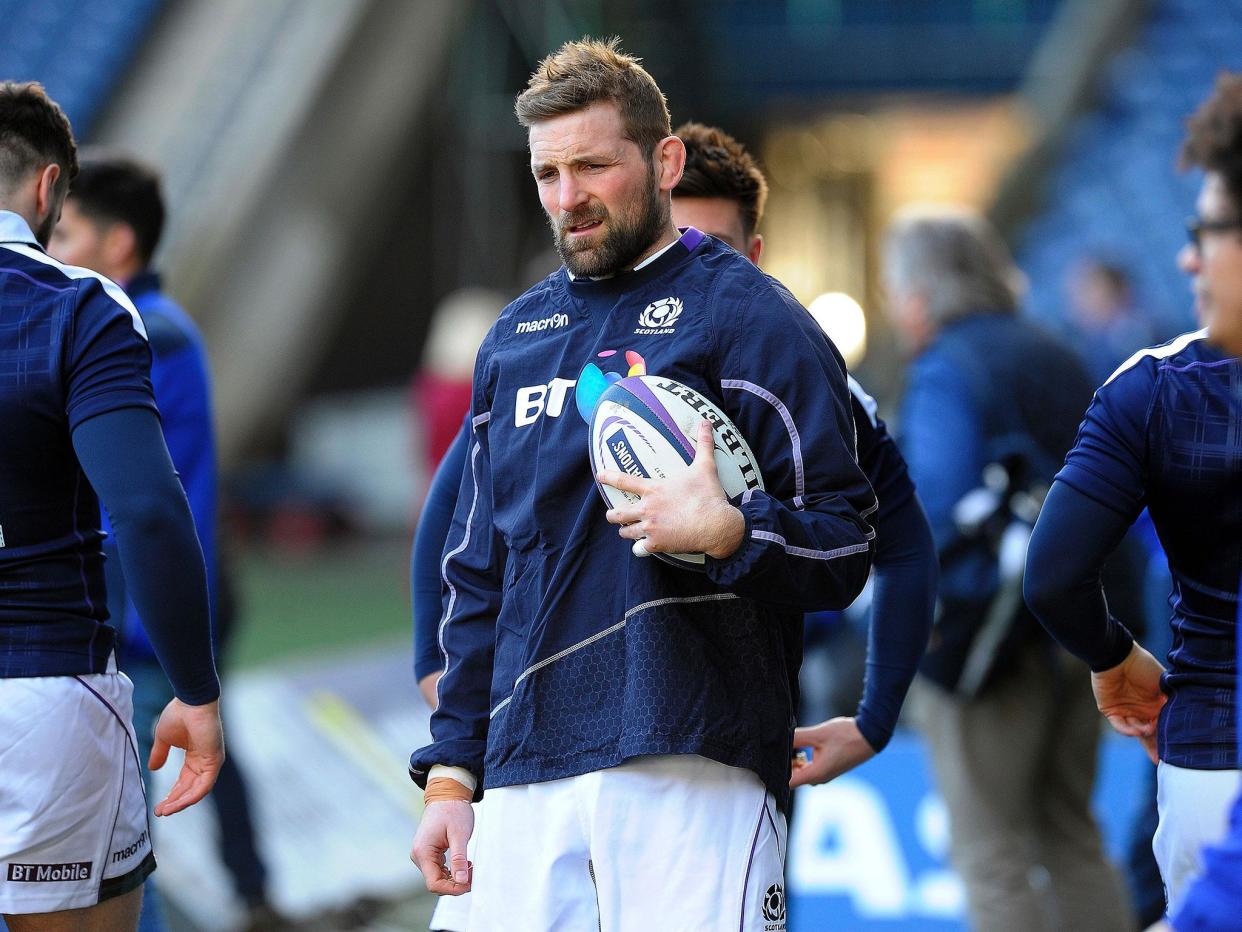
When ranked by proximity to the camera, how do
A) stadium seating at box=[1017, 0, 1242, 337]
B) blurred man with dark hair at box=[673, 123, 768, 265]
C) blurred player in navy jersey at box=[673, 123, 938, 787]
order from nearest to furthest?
blurred player in navy jersey at box=[673, 123, 938, 787]
blurred man with dark hair at box=[673, 123, 768, 265]
stadium seating at box=[1017, 0, 1242, 337]

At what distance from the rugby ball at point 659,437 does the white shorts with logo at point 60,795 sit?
3.39 ft

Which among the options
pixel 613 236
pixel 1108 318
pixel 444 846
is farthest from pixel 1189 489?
pixel 1108 318

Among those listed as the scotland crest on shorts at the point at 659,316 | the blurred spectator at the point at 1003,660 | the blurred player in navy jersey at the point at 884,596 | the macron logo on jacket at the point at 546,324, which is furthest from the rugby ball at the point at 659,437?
the blurred spectator at the point at 1003,660

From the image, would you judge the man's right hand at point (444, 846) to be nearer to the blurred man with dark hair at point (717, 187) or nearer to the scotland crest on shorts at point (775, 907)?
the scotland crest on shorts at point (775, 907)

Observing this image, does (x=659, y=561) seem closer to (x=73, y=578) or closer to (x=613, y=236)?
(x=613, y=236)

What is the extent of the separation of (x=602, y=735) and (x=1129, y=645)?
0.99m

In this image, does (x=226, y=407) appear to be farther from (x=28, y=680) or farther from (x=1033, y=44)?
(x=28, y=680)

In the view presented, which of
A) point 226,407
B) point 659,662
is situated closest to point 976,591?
point 659,662

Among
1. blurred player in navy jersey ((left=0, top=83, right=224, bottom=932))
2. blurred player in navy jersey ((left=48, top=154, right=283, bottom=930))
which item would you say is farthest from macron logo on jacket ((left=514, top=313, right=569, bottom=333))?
blurred player in navy jersey ((left=48, top=154, right=283, bottom=930))

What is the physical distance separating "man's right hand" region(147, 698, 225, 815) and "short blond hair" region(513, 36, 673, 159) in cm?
119

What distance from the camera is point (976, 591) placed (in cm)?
428

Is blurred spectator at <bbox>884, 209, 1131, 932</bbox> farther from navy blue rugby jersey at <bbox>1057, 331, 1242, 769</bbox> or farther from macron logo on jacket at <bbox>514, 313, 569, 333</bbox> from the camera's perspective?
macron logo on jacket at <bbox>514, 313, 569, 333</bbox>

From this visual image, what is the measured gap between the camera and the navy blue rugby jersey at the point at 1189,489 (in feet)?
8.25

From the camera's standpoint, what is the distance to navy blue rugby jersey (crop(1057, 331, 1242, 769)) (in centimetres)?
251
